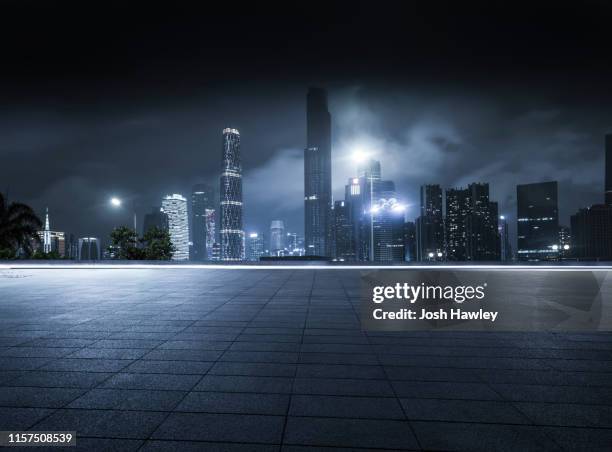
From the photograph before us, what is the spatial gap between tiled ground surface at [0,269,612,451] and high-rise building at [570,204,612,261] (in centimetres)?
11768

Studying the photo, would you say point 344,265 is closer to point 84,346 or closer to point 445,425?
point 84,346

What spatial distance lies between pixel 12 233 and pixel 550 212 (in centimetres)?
15333

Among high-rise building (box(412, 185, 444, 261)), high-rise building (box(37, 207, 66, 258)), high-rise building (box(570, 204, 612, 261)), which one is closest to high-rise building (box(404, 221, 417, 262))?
high-rise building (box(412, 185, 444, 261))

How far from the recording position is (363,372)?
5645 millimetres

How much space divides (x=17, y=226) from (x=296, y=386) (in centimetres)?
4890

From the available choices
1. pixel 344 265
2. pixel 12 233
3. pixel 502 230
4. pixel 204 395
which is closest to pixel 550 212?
pixel 502 230

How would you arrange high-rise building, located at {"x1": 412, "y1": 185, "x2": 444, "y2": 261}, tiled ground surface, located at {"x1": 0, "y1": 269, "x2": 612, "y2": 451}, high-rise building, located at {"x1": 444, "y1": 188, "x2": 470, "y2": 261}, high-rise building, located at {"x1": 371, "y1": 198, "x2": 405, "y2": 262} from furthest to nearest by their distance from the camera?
1. high-rise building, located at {"x1": 444, "y1": 188, "x2": 470, "y2": 261}
2. high-rise building, located at {"x1": 412, "y1": 185, "x2": 444, "y2": 261}
3. high-rise building, located at {"x1": 371, "y1": 198, "x2": 405, "y2": 262}
4. tiled ground surface, located at {"x1": 0, "y1": 269, "x2": 612, "y2": 451}

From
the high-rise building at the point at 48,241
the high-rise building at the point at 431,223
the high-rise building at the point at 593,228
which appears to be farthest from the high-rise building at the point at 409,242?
the high-rise building at the point at 48,241

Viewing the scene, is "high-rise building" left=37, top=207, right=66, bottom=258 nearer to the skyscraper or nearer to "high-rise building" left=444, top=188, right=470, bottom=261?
the skyscraper

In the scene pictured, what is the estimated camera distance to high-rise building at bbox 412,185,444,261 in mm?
137587

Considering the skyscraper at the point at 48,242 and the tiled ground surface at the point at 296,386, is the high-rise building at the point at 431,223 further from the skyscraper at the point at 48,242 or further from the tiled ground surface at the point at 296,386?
the tiled ground surface at the point at 296,386

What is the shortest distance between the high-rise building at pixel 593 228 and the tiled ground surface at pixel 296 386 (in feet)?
386

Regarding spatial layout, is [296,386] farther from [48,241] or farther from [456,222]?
[456,222]

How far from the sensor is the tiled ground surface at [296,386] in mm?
3836
